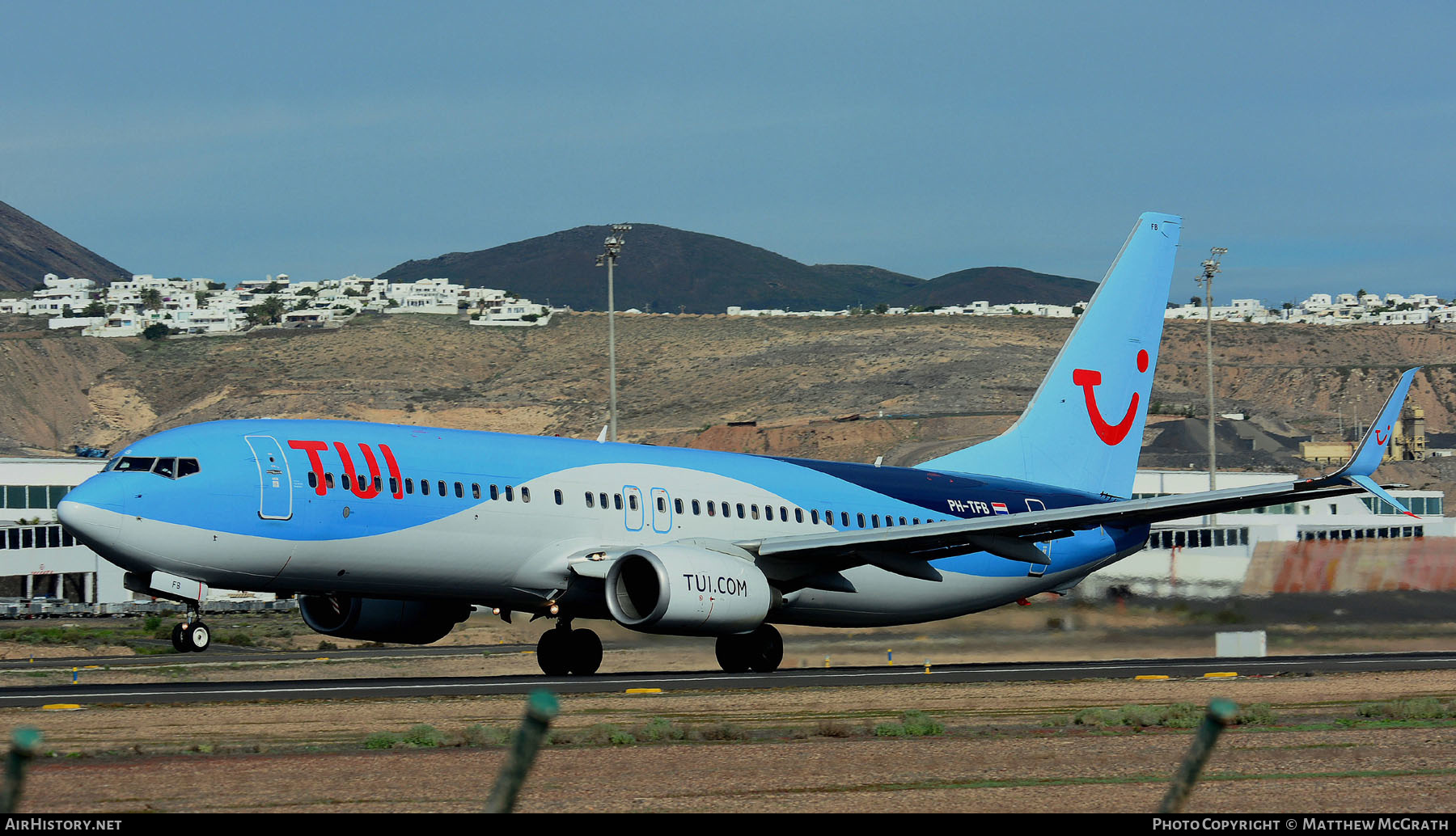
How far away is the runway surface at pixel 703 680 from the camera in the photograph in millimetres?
23875

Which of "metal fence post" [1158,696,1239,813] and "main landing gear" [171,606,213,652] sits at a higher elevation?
"metal fence post" [1158,696,1239,813]

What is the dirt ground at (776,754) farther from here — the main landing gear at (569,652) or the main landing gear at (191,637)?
the main landing gear at (191,637)

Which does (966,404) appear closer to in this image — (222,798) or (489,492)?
(489,492)

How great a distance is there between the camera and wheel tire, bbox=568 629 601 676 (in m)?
29.7

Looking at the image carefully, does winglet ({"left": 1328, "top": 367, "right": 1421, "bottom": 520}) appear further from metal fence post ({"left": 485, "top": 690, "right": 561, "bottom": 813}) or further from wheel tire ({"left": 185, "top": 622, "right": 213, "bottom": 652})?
wheel tire ({"left": 185, "top": 622, "right": 213, "bottom": 652})

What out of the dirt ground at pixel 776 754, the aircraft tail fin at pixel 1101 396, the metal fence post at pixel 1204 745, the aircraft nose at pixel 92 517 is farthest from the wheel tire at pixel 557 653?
the metal fence post at pixel 1204 745

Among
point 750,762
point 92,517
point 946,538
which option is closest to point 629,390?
point 946,538

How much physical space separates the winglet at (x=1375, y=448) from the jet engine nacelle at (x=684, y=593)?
9.85m

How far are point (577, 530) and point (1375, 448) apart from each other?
13.4 meters

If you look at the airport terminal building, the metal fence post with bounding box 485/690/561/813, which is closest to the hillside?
the airport terminal building

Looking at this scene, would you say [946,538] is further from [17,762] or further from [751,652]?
[17,762]

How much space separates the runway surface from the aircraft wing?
6.39ft

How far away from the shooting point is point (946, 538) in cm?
2950

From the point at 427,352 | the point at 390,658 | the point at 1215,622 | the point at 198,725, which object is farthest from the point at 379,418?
the point at 198,725
